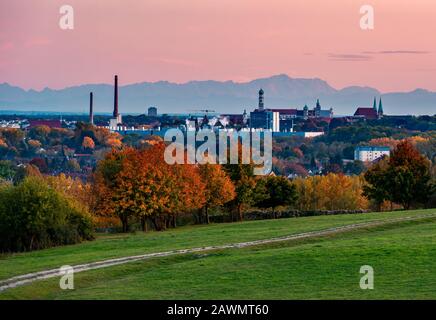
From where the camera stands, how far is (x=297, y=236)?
40.8 m

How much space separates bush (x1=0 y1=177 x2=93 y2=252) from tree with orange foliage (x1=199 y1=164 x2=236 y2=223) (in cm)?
1633

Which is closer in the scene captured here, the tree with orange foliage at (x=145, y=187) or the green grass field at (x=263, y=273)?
the green grass field at (x=263, y=273)

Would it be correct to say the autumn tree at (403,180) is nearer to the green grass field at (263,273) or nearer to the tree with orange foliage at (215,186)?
the tree with orange foliage at (215,186)

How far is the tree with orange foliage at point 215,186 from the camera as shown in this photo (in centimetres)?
6606

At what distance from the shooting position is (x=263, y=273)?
2897cm

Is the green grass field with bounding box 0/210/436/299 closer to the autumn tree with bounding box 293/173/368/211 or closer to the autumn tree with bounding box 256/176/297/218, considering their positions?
the autumn tree with bounding box 256/176/297/218

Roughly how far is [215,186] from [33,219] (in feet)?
64.0

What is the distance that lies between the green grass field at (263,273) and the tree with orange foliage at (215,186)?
2691 cm
